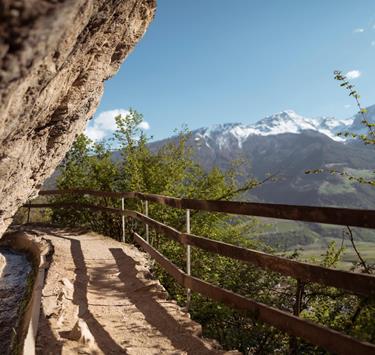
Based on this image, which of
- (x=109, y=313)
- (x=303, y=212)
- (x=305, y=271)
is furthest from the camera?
(x=109, y=313)

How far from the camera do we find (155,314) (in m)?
6.39

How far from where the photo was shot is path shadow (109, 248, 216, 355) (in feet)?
16.8

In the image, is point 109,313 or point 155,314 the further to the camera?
point 109,313

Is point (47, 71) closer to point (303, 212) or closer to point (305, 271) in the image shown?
point (303, 212)

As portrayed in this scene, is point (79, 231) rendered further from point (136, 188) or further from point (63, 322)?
point (63, 322)

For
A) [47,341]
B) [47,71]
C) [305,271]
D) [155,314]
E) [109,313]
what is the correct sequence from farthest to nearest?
[109,313] < [155,314] < [47,341] < [305,271] < [47,71]

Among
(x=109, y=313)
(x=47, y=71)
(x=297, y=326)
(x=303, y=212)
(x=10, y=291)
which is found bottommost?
(x=10, y=291)

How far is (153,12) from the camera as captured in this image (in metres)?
9.65

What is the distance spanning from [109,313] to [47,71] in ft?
13.4

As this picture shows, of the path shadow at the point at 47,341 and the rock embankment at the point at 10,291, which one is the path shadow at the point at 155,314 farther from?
the rock embankment at the point at 10,291

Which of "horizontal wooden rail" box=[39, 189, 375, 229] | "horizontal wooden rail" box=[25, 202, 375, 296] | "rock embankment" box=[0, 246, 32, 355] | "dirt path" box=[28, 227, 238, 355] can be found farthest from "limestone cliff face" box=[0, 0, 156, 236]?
"horizontal wooden rail" box=[25, 202, 375, 296]

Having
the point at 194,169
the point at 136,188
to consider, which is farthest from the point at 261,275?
the point at 194,169

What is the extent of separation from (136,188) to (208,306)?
957 cm

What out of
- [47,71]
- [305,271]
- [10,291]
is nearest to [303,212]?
Answer: [305,271]
